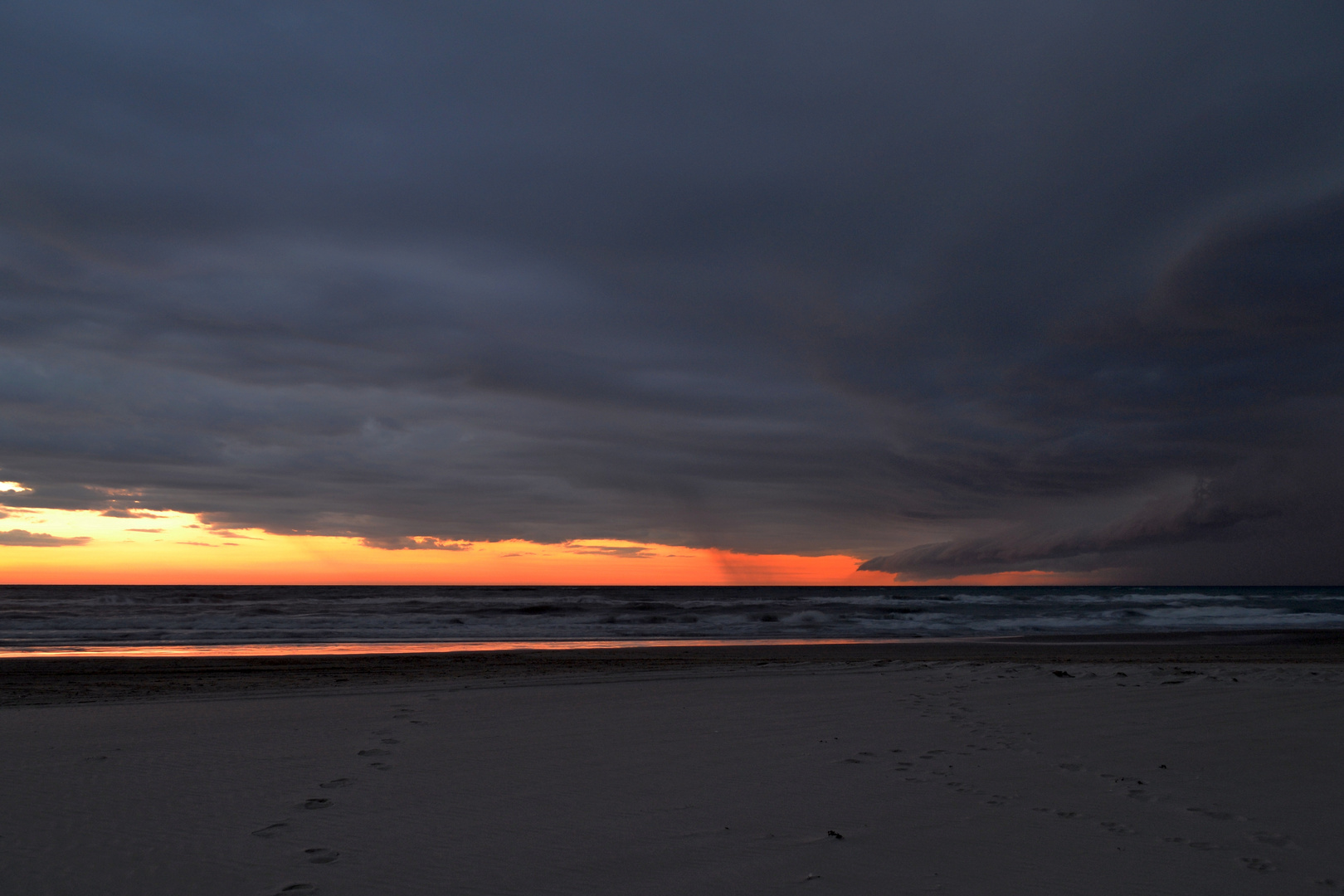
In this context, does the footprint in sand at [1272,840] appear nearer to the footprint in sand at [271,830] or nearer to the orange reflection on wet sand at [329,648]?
the footprint in sand at [271,830]

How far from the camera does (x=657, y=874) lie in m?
3.88

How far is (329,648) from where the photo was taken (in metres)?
20.4

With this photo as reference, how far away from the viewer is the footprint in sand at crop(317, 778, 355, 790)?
A: 5449 mm

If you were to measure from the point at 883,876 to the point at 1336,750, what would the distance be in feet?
18.1

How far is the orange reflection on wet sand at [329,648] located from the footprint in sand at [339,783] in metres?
13.5

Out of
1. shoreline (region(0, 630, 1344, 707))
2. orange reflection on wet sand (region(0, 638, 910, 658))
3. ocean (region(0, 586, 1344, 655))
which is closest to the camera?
shoreline (region(0, 630, 1344, 707))

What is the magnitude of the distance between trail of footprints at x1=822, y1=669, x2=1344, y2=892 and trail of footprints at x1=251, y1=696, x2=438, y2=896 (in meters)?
3.85

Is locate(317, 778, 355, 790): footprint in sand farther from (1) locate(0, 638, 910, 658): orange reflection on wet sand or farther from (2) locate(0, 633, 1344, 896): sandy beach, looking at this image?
(1) locate(0, 638, 910, 658): orange reflection on wet sand

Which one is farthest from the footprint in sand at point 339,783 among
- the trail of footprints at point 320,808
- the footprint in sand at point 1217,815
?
the footprint in sand at point 1217,815

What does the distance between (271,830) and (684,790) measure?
8.66ft

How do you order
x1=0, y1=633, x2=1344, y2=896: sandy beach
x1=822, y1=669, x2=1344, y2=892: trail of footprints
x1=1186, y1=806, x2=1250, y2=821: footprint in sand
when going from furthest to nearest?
x1=1186, y1=806, x2=1250, y2=821: footprint in sand, x1=822, y1=669, x2=1344, y2=892: trail of footprints, x1=0, y1=633, x2=1344, y2=896: sandy beach

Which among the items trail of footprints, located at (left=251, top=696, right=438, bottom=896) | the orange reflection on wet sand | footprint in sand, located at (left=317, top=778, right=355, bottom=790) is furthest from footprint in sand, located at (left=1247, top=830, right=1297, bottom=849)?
the orange reflection on wet sand

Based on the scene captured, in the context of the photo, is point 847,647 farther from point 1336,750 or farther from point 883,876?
point 883,876

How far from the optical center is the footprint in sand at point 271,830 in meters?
4.40
